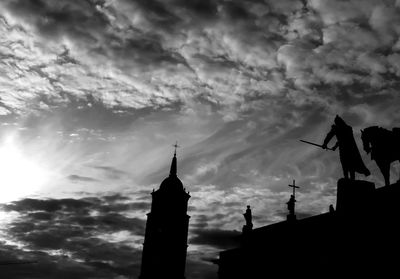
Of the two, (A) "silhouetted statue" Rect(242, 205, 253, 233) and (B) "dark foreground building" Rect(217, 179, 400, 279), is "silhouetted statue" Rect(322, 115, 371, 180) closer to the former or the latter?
(B) "dark foreground building" Rect(217, 179, 400, 279)

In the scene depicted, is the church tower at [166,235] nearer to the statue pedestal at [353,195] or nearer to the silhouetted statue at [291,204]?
the silhouetted statue at [291,204]

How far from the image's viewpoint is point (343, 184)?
15.6 meters

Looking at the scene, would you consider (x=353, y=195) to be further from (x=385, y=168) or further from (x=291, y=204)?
(x=291, y=204)

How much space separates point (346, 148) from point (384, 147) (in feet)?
4.73

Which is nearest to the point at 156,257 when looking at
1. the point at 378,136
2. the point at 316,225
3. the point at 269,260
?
the point at 269,260

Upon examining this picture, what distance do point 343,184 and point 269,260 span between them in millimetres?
7942

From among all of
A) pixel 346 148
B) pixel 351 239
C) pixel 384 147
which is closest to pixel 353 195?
pixel 351 239

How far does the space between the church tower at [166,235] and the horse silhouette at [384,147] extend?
43151 mm

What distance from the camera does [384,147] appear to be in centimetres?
1552

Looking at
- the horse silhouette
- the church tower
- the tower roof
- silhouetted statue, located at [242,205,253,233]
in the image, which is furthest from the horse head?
the tower roof

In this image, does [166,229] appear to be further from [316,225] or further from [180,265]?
[316,225]

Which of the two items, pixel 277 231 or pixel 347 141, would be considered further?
pixel 277 231

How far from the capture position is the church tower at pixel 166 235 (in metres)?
54.0

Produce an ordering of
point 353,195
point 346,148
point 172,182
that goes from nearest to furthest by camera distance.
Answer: point 353,195
point 346,148
point 172,182
